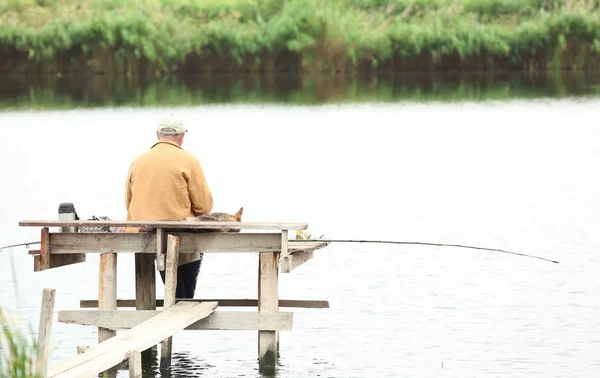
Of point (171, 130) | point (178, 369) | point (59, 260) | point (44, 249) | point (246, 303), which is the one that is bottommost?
point (178, 369)

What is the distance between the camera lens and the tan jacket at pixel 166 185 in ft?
35.2

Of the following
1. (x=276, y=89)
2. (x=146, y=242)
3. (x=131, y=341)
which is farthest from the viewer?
(x=276, y=89)

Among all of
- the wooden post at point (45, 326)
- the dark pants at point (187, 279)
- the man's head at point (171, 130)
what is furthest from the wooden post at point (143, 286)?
the wooden post at point (45, 326)

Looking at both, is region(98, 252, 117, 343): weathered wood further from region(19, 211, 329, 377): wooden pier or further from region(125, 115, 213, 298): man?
region(125, 115, 213, 298): man

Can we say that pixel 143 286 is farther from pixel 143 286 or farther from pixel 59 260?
pixel 59 260

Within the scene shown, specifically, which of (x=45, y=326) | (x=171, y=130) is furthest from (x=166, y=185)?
(x=45, y=326)

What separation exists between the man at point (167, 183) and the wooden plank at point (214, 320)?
0.69 metres

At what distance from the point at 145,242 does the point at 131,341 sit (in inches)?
48.3

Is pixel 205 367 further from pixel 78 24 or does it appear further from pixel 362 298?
pixel 78 24

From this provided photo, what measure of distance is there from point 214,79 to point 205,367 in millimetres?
41764

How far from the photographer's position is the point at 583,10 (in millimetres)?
51031

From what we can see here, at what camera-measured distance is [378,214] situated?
64.6ft

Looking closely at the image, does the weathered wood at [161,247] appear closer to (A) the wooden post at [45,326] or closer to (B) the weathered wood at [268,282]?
(B) the weathered wood at [268,282]

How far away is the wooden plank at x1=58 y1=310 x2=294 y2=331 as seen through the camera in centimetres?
1045
